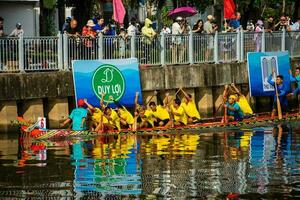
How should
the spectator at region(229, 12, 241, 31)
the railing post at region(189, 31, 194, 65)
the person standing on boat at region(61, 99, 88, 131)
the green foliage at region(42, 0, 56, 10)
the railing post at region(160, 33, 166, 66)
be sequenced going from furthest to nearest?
1. the green foliage at region(42, 0, 56, 10)
2. the spectator at region(229, 12, 241, 31)
3. the railing post at region(189, 31, 194, 65)
4. the railing post at region(160, 33, 166, 66)
5. the person standing on boat at region(61, 99, 88, 131)

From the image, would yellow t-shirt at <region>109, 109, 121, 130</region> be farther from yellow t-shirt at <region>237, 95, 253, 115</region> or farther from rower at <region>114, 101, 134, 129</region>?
yellow t-shirt at <region>237, 95, 253, 115</region>

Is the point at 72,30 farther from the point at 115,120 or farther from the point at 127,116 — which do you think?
the point at 115,120

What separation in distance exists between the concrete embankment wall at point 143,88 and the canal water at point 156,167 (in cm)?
112

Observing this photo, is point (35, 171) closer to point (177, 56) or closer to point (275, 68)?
point (177, 56)

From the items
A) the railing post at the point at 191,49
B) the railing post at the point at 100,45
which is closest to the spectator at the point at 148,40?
the railing post at the point at 191,49

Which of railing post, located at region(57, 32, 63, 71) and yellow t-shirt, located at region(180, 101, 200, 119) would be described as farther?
yellow t-shirt, located at region(180, 101, 200, 119)

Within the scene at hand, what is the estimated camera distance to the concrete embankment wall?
32281 mm

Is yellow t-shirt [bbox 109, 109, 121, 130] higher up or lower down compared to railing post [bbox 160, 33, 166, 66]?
lower down

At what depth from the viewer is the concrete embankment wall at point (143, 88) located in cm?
3228

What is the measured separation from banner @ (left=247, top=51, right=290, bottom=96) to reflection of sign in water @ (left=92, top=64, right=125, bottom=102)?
21.8ft

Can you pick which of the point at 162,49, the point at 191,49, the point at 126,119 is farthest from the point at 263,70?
the point at 126,119

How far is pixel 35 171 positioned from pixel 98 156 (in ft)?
10.6

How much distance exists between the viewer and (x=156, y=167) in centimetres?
2438

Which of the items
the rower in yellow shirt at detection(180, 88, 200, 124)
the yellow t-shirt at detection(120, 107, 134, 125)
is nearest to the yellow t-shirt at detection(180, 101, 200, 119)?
the rower in yellow shirt at detection(180, 88, 200, 124)
